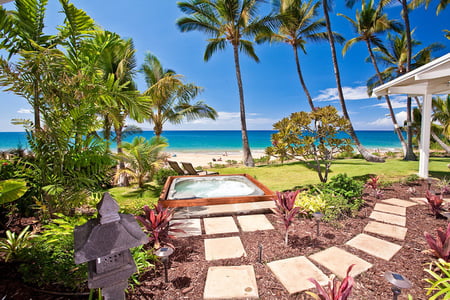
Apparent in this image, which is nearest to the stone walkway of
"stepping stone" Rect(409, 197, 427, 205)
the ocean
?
"stepping stone" Rect(409, 197, 427, 205)

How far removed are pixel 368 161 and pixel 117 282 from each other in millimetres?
13799

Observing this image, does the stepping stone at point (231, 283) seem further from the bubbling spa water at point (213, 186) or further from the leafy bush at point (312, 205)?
the bubbling spa water at point (213, 186)

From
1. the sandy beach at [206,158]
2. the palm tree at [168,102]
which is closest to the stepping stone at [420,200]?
the palm tree at [168,102]

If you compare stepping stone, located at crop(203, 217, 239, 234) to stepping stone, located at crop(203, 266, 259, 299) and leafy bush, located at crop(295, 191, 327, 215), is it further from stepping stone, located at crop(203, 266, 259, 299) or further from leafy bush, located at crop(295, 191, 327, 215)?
leafy bush, located at crop(295, 191, 327, 215)

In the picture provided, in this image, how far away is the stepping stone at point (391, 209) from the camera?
397cm

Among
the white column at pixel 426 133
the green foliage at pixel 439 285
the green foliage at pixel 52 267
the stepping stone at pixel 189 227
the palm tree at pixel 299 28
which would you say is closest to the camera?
the green foliage at pixel 439 285

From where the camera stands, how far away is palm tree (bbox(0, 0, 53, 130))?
3.08 metres

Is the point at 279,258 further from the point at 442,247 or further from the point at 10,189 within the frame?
the point at 10,189

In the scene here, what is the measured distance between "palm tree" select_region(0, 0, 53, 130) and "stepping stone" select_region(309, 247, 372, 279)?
15.9 feet

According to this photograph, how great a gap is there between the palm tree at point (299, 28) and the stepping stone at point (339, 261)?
1102 cm

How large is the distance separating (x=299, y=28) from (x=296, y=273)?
15113 millimetres

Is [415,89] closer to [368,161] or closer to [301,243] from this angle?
[368,161]

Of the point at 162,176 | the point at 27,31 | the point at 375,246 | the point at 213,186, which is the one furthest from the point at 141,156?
the point at 375,246

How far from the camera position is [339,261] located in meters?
2.51
